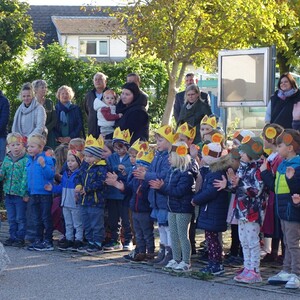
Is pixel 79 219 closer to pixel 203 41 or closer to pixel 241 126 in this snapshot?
pixel 203 41

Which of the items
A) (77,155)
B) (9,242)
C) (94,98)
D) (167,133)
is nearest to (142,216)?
(167,133)

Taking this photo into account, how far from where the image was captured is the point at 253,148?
363 inches

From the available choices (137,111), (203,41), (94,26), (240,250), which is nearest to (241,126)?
(203,41)

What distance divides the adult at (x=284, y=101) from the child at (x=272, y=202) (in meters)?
1.95

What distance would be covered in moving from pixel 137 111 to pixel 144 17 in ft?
37.6

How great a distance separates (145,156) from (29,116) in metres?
3.58

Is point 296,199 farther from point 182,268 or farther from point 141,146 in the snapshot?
point 141,146

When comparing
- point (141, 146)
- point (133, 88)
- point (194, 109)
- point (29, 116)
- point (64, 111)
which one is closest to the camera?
point (141, 146)

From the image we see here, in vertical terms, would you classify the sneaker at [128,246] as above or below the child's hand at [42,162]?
below

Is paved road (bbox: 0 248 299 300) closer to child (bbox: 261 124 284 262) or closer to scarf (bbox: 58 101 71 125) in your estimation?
child (bbox: 261 124 284 262)

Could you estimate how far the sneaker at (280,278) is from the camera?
8.89 m

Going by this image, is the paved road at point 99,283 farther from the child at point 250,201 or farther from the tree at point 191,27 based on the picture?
the tree at point 191,27

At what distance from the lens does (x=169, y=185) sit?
32.1 ft

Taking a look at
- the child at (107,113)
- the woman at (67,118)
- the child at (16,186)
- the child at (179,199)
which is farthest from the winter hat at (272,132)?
the woman at (67,118)
